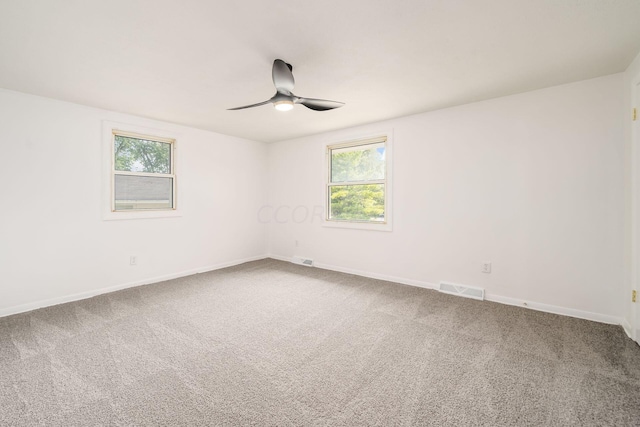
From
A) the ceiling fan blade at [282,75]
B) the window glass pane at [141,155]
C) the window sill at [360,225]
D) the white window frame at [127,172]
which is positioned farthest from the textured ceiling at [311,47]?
the window sill at [360,225]

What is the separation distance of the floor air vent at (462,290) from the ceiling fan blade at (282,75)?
Answer: 3082 mm

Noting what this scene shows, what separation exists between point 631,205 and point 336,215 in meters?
3.50

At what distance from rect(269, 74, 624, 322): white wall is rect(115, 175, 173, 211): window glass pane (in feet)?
10.4

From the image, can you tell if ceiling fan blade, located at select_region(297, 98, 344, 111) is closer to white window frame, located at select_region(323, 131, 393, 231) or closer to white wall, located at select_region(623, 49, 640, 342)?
white window frame, located at select_region(323, 131, 393, 231)

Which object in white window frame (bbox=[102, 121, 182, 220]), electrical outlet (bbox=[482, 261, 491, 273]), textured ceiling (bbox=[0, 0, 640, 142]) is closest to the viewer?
textured ceiling (bbox=[0, 0, 640, 142])

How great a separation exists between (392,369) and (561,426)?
93cm

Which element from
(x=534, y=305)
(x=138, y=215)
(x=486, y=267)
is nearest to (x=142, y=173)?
(x=138, y=215)

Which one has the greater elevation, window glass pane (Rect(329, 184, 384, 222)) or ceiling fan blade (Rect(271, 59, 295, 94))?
ceiling fan blade (Rect(271, 59, 295, 94))

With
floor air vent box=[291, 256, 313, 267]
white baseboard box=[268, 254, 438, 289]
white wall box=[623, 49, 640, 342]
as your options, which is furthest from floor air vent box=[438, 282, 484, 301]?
floor air vent box=[291, 256, 313, 267]

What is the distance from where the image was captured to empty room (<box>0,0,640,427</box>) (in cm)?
169

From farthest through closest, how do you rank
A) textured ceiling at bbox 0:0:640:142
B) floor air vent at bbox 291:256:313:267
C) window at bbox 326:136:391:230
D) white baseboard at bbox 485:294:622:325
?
floor air vent at bbox 291:256:313:267 < window at bbox 326:136:391:230 < white baseboard at bbox 485:294:622:325 < textured ceiling at bbox 0:0:640:142

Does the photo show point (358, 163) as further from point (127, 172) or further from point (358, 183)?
point (127, 172)

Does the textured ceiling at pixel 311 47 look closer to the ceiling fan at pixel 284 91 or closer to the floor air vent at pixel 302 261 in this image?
the ceiling fan at pixel 284 91

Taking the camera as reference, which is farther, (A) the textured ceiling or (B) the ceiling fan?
(B) the ceiling fan
